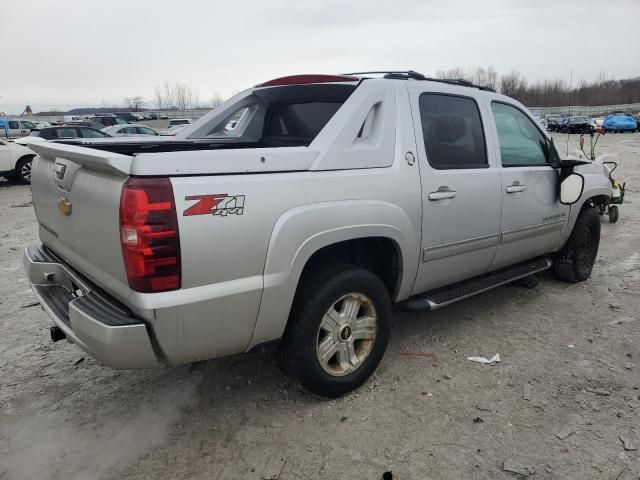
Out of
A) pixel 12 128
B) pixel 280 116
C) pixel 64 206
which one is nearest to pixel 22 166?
pixel 280 116

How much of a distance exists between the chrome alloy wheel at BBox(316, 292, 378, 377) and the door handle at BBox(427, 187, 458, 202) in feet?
2.71

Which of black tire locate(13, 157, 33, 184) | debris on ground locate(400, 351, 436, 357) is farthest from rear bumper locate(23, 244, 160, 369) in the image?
black tire locate(13, 157, 33, 184)

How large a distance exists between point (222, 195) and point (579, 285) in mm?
4394

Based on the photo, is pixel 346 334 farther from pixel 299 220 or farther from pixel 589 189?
pixel 589 189

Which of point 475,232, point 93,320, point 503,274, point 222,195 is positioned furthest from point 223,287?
point 503,274

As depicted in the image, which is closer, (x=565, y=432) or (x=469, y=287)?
(x=565, y=432)

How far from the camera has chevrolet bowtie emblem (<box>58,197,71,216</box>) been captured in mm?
2773

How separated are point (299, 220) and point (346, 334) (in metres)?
0.87

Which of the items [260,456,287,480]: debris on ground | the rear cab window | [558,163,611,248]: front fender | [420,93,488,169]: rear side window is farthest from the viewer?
[558,163,611,248]: front fender

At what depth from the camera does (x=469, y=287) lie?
12.8ft

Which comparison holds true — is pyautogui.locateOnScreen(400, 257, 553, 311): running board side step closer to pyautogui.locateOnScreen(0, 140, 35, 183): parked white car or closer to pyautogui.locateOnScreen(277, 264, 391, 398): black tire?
pyautogui.locateOnScreen(277, 264, 391, 398): black tire

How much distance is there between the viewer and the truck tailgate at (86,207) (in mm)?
2320

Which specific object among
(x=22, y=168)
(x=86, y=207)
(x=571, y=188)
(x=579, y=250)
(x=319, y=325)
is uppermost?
(x=86, y=207)

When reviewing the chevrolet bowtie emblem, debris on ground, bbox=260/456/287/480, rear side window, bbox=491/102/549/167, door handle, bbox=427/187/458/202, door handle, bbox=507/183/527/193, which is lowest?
debris on ground, bbox=260/456/287/480
